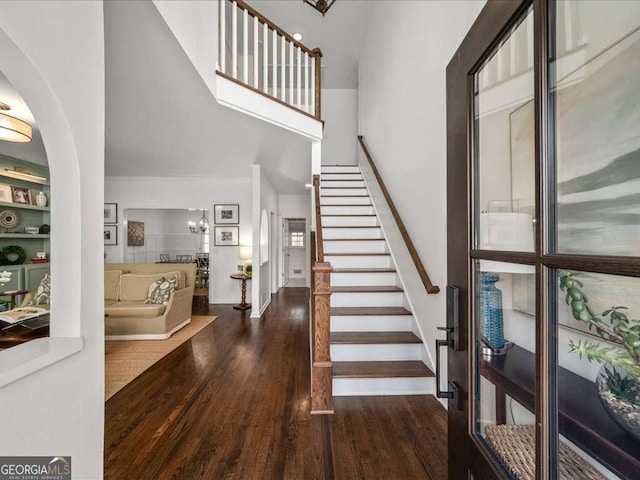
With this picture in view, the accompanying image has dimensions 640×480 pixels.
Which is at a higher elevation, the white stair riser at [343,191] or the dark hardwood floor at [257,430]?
the white stair riser at [343,191]

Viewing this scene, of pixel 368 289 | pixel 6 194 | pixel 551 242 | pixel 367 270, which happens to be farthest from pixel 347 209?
pixel 6 194

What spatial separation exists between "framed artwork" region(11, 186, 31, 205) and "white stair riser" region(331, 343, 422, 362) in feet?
18.9

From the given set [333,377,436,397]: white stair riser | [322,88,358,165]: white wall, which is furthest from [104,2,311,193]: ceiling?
[333,377,436,397]: white stair riser

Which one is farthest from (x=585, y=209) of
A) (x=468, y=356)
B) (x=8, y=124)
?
(x=8, y=124)

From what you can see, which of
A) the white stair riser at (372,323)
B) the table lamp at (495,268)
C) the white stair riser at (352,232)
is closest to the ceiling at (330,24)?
the white stair riser at (352,232)

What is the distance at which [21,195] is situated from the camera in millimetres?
4762

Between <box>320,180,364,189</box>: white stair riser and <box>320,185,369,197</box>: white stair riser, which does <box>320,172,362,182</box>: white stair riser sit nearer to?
<box>320,180,364,189</box>: white stair riser

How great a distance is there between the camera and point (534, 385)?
1.94 ft

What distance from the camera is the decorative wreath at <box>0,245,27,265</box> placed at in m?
4.55

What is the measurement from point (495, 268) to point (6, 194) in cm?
663

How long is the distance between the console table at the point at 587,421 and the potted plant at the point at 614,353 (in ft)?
0.06

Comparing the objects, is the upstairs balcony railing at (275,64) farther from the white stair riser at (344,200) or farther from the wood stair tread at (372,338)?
the wood stair tread at (372,338)

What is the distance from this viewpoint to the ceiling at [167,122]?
2.09 metres

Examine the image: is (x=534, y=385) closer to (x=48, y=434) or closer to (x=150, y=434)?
(x=48, y=434)
